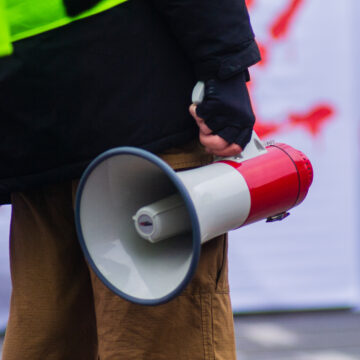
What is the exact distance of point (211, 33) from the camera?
3.89ft

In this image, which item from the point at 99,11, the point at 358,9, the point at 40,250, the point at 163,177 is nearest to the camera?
the point at 99,11

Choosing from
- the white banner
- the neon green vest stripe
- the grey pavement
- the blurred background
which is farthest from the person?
the white banner

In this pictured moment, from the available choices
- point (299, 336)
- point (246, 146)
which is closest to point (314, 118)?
point (299, 336)

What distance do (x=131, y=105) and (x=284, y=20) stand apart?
61.9 inches

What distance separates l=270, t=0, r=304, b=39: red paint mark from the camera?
264 centimetres

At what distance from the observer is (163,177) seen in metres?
1.28

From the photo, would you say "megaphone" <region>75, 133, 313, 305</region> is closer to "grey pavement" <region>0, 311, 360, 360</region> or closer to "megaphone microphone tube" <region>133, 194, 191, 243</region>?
"megaphone microphone tube" <region>133, 194, 191, 243</region>

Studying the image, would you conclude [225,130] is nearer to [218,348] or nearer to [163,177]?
[163,177]

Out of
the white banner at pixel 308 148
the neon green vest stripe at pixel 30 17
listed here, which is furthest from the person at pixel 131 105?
the white banner at pixel 308 148

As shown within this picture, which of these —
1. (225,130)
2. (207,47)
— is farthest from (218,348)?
(207,47)

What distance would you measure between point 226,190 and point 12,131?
16.1 inches

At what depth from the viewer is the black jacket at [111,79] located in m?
1.19

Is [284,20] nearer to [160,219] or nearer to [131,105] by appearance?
[131,105]

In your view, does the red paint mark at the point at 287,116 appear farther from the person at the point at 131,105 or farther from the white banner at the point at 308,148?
the person at the point at 131,105
